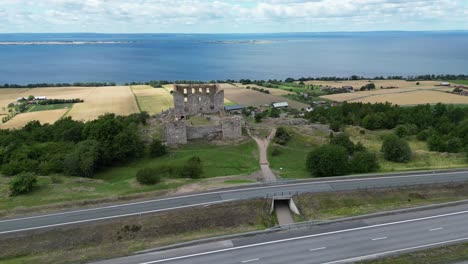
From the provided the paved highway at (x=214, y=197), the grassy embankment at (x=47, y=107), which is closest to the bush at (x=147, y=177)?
the paved highway at (x=214, y=197)

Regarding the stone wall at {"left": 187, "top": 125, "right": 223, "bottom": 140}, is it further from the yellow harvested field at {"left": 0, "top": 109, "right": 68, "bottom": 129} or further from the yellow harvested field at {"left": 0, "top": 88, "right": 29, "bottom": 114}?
the yellow harvested field at {"left": 0, "top": 88, "right": 29, "bottom": 114}

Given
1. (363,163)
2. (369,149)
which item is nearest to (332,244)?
(363,163)

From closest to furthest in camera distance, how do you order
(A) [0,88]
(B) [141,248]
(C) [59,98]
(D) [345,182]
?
(B) [141,248]
(D) [345,182]
(C) [59,98]
(A) [0,88]

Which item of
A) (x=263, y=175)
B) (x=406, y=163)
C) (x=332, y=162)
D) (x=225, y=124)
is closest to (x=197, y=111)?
(x=225, y=124)

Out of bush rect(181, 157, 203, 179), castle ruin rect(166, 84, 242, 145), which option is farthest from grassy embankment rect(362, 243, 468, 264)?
castle ruin rect(166, 84, 242, 145)

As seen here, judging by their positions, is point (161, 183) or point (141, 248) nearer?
point (141, 248)

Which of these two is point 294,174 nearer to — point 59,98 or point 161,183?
point 161,183
